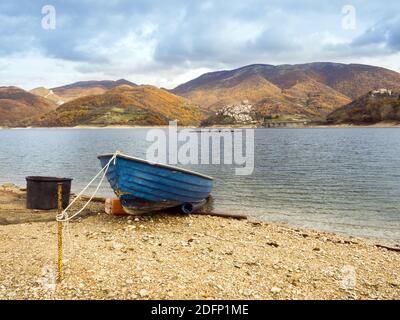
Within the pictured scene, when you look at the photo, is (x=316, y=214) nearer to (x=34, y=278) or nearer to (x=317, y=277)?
(x=317, y=277)

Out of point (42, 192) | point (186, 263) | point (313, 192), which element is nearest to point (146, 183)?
point (186, 263)

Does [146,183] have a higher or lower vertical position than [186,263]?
higher

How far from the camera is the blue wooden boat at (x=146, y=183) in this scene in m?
13.5

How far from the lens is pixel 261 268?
31.0 ft

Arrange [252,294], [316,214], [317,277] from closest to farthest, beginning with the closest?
[252,294]
[317,277]
[316,214]

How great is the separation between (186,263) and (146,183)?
4.91 metres

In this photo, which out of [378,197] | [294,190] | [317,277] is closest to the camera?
[317,277]

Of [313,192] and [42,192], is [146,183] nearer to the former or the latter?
[42,192]

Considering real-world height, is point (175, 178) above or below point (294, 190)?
above

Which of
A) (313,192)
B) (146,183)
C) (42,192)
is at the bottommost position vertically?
(313,192)

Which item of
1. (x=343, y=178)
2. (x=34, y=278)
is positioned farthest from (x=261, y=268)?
(x=343, y=178)

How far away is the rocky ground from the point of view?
7.88 metres

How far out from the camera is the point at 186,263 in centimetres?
952

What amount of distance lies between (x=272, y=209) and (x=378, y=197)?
24.5 feet
